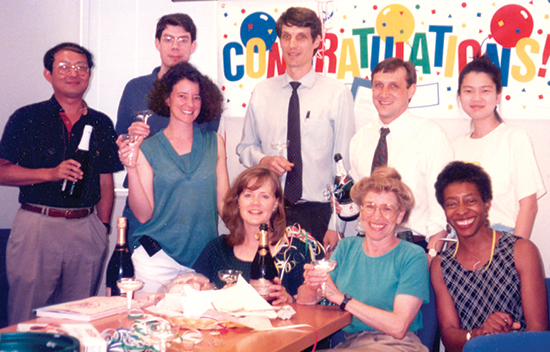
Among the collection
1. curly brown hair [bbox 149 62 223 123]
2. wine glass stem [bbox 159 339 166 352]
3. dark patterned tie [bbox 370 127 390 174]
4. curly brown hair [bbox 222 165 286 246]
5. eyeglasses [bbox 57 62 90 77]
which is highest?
eyeglasses [bbox 57 62 90 77]

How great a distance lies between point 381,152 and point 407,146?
0.49 feet

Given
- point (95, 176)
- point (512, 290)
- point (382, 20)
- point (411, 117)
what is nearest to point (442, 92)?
point (411, 117)

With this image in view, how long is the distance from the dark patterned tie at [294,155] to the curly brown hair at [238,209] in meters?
0.63

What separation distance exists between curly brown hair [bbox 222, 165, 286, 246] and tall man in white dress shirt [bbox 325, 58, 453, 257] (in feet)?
2.06

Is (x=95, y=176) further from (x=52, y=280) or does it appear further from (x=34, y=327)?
(x=34, y=327)

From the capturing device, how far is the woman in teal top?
9.46 ft

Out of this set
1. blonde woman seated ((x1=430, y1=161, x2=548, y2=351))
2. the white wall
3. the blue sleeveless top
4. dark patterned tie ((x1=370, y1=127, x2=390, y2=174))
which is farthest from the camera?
the white wall

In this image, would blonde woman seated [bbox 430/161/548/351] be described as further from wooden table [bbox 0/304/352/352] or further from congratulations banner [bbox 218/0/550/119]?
congratulations banner [bbox 218/0/550/119]

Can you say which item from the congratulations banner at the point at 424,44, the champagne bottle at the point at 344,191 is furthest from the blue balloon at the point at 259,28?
the champagne bottle at the point at 344,191

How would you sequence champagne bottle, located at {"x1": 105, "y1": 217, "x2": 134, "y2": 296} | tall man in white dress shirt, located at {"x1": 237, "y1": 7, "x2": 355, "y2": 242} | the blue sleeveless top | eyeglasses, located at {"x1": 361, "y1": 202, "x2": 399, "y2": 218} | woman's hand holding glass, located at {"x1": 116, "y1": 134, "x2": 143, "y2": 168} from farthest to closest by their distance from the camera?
1. tall man in white dress shirt, located at {"x1": 237, "y1": 7, "x2": 355, "y2": 242}
2. the blue sleeveless top
3. woman's hand holding glass, located at {"x1": 116, "y1": 134, "x2": 143, "y2": 168}
4. champagne bottle, located at {"x1": 105, "y1": 217, "x2": 134, "y2": 296}
5. eyeglasses, located at {"x1": 361, "y1": 202, "x2": 399, "y2": 218}

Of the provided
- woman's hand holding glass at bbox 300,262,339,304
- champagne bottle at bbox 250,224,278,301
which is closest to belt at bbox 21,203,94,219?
champagne bottle at bbox 250,224,278,301

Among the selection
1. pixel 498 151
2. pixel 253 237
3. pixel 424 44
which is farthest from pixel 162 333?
pixel 424 44

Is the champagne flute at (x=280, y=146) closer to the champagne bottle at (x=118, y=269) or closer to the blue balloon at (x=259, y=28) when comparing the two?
the blue balloon at (x=259, y=28)

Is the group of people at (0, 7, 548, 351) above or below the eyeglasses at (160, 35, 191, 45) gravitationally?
below
